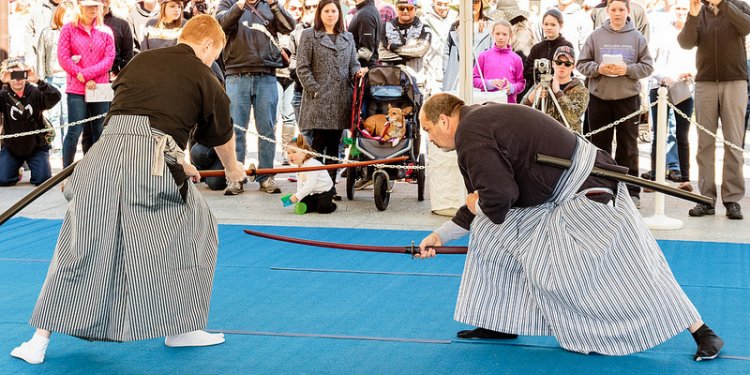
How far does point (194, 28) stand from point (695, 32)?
5092 mm

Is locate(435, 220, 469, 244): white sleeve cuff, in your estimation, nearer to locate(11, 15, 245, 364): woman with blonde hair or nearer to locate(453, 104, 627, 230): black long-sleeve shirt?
locate(453, 104, 627, 230): black long-sleeve shirt

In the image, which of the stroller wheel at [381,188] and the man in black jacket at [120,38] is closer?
the stroller wheel at [381,188]

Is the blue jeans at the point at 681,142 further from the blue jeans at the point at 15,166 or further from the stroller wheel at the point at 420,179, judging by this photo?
the blue jeans at the point at 15,166

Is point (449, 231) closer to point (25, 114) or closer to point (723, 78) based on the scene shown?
point (723, 78)

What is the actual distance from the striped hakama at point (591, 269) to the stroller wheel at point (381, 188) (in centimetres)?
418

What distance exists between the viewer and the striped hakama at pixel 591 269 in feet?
13.9

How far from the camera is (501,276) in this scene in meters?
4.47

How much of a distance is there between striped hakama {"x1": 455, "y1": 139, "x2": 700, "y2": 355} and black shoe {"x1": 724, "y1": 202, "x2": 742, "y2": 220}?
13.0 feet

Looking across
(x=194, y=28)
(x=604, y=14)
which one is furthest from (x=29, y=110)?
(x=194, y=28)

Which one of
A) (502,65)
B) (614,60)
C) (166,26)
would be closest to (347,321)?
(614,60)

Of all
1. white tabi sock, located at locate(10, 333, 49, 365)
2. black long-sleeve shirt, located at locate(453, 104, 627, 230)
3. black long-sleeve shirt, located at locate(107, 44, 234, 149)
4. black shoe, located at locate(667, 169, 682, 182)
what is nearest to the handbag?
black shoe, located at locate(667, 169, 682, 182)

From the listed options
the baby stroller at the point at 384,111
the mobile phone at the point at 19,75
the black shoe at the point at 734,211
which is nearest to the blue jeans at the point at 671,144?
the black shoe at the point at 734,211

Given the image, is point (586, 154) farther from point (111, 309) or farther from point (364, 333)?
point (111, 309)

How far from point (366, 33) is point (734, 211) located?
11.8ft
